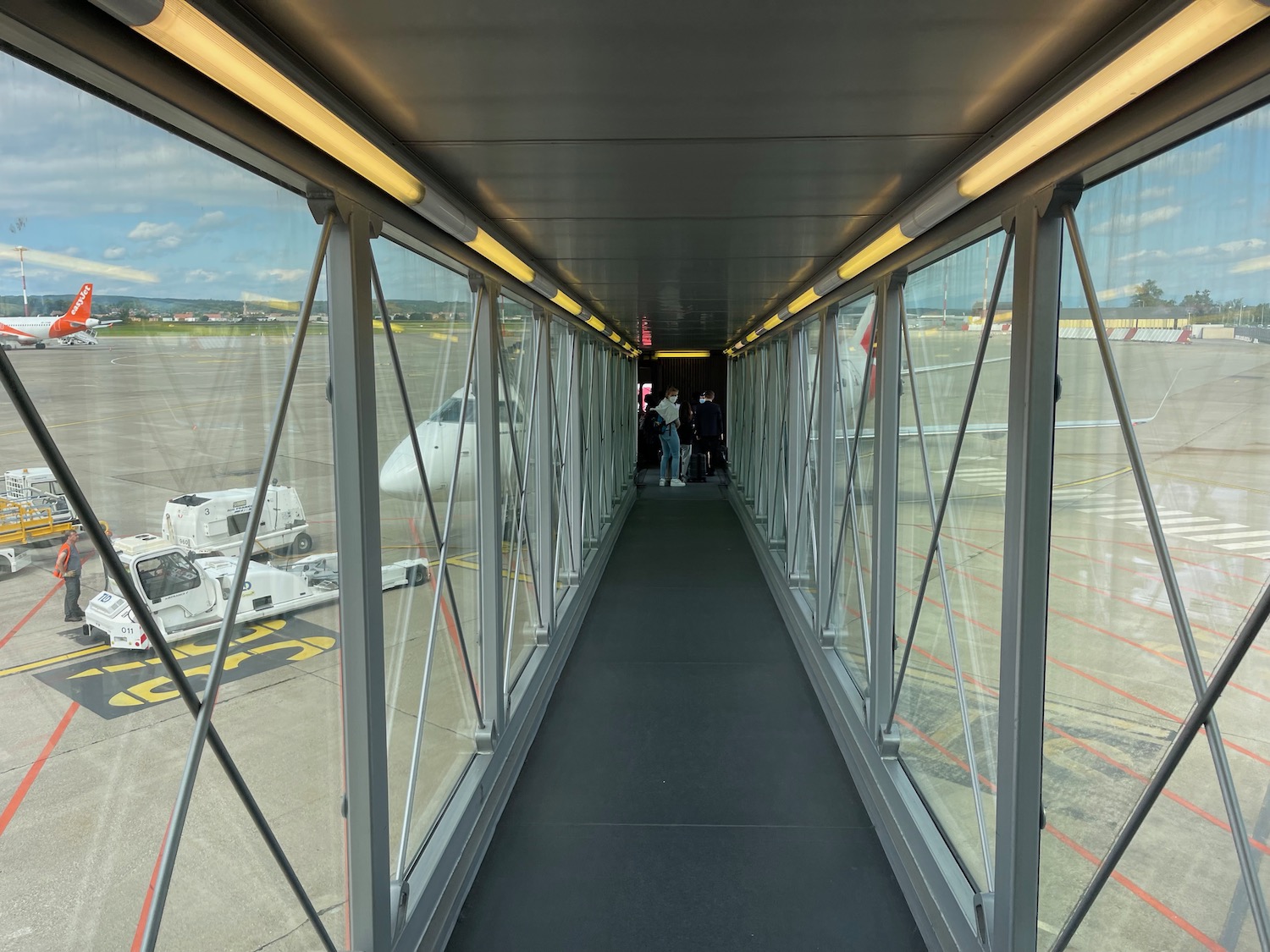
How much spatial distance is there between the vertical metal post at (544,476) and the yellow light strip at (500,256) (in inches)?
40.2

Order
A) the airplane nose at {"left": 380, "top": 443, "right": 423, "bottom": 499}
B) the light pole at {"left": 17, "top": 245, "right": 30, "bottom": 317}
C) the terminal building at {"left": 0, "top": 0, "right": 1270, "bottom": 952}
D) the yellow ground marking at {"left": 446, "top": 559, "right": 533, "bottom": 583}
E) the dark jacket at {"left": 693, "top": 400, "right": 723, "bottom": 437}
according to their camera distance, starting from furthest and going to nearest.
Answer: the dark jacket at {"left": 693, "top": 400, "right": 723, "bottom": 437}
the yellow ground marking at {"left": 446, "top": 559, "right": 533, "bottom": 583}
the airplane nose at {"left": 380, "top": 443, "right": 423, "bottom": 499}
the terminal building at {"left": 0, "top": 0, "right": 1270, "bottom": 952}
the light pole at {"left": 17, "top": 245, "right": 30, "bottom": 317}

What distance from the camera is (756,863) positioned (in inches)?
104

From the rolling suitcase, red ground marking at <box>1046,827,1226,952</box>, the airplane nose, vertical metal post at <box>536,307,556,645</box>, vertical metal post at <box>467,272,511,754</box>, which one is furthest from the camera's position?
the rolling suitcase

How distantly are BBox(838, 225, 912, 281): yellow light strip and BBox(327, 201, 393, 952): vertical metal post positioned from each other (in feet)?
5.01

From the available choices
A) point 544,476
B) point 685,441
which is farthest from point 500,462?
point 685,441

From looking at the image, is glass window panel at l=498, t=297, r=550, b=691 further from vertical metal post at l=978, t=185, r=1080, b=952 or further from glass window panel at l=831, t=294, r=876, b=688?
vertical metal post at l=978, t=185, r=1080, b=952

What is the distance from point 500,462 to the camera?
328cm

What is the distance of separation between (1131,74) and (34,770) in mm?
1682

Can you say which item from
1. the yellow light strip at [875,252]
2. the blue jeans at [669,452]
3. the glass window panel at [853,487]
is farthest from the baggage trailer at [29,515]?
the blue jeans at [669,452]

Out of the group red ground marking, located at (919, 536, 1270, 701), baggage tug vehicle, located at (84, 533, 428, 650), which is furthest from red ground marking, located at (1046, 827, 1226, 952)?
baggage tug vehicle, located at (84, 533, 428, 650)

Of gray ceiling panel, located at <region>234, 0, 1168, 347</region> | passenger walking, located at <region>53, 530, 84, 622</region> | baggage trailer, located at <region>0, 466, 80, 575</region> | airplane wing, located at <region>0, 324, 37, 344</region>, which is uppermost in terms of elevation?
gray ceiling panel, located at <region>234, 0, 1168, 347</region>

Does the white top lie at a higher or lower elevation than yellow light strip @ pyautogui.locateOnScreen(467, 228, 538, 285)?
lower

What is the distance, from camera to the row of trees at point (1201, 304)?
114 cm

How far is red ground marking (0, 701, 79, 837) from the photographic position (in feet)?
2.78
